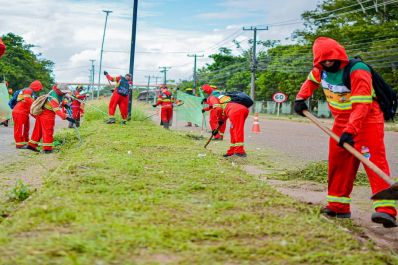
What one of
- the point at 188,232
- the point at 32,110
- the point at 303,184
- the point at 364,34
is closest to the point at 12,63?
the point at 364,34

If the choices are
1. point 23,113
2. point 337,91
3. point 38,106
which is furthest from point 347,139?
point 23,113

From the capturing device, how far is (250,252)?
3.44 meters

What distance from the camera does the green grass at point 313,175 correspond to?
28.6 feet

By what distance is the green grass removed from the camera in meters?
8.71

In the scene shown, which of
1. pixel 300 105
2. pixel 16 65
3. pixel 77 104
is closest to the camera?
pixel 300 105

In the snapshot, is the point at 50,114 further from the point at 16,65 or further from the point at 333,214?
the point at 16,65

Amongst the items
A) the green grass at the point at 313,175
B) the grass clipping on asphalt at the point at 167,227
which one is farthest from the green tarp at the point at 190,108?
the grass clipping on asphalt at the point at 167,227

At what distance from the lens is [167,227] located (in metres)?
3.82

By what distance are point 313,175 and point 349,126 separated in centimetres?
357

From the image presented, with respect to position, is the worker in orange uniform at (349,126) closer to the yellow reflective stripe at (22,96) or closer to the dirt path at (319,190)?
the dirt path at (319,190)

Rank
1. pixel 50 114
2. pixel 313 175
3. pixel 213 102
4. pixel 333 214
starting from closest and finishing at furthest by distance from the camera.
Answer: pixel 333 214, pixel 313 175, pixel 50 114, pixel 213 102


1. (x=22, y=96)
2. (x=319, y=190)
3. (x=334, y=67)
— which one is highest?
(x=334, y=67)

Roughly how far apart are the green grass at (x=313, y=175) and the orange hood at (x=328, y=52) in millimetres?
3216

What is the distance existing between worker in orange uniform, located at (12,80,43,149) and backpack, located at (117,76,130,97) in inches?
196
